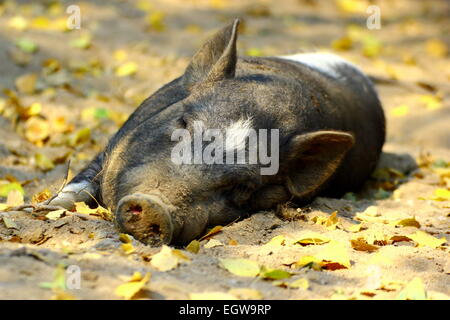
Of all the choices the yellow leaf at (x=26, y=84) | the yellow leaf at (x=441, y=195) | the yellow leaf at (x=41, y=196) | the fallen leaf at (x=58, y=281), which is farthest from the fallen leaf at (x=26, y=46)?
the fallen leaf at (x=58, y=281)

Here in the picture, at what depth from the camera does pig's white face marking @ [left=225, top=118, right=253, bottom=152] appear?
155 inches

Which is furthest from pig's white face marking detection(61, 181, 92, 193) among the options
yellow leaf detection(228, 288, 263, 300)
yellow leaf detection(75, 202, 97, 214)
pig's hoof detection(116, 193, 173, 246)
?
yellow leaf detection(228, 288, 263, 300)

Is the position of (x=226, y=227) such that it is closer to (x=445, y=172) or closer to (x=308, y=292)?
(x=308, y=292)

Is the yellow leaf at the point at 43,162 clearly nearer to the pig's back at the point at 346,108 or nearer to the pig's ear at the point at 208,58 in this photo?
the pig's ear at the point at 208,58

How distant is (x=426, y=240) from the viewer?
3.92 meters

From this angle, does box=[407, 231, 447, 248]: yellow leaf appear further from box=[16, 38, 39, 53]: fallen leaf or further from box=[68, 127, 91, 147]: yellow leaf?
box=[16, 38, 39, 53]: fallen leaf

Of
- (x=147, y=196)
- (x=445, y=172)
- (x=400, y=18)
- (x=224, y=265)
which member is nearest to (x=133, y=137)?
(x=147, y=196)

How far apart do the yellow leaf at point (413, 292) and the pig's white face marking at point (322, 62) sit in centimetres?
288

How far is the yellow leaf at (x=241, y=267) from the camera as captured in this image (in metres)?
3.17

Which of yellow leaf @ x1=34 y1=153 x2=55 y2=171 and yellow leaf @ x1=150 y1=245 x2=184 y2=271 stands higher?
yellow leaf @ x1=150 y1=245 x2=184 y2=271

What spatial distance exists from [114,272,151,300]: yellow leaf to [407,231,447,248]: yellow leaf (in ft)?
5.68

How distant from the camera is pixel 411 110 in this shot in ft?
24.7

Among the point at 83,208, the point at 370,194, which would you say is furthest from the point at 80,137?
the point at 370,194
